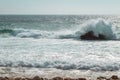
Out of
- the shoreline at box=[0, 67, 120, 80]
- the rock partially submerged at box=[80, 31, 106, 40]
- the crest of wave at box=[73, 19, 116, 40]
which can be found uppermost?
the crest of wave at box=[73, 19, 116, 40]

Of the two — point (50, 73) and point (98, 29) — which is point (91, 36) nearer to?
point (98, 29)

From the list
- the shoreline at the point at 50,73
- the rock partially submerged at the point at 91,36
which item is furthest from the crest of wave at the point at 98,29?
the shoreline at the point at 50,73

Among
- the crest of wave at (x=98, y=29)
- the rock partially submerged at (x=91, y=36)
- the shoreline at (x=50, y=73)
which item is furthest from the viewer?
the crest of wave at (x=98, y=29)

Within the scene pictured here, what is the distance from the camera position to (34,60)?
28.4 feet

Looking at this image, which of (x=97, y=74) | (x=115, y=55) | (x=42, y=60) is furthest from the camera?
(x=115, y=55)

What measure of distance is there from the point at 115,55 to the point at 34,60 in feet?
8.82

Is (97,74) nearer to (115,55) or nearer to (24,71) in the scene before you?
(24,71)

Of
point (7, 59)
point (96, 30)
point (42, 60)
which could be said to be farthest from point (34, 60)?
point (96, 30)

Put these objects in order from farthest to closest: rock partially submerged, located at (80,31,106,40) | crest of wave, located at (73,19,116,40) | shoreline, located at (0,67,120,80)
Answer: crest of wave, located at (73,19,116,40)
rock partially submerged, located at (80,31,106,40)
shoreline, located at (0,67,120,80)

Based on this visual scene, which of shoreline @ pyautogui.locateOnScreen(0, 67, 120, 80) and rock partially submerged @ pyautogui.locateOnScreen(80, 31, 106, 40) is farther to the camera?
rock partially submerged @ pyautogui.locateOnScreen(80, 31, 106, 40)

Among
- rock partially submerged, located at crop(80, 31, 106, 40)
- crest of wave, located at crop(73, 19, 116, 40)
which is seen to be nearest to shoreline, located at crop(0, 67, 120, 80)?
rock partially submerged, located at crop(80, 31, 106, 40)

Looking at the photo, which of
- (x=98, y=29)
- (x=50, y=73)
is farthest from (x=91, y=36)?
(x=50, y=73)

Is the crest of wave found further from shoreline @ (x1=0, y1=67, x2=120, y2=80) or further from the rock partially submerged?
shoreline @ (x1=0, y1=67, x2=120, y2=80)

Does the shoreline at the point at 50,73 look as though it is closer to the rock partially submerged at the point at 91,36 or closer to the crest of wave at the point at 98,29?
the rock partially submerged at the point at 91,36
